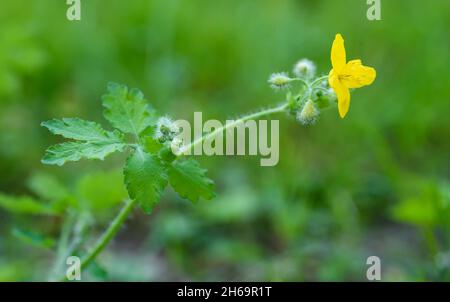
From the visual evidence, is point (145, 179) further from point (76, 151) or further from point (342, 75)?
point (342, 75)

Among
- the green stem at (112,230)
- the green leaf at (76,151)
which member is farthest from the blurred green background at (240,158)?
the green leaf at (76,151)

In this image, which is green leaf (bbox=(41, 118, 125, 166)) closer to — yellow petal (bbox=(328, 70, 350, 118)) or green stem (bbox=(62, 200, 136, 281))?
green stem (bbox=(62, 200, 136, 281))

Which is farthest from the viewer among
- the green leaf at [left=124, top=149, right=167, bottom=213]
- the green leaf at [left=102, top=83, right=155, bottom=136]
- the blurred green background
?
the blurred green background

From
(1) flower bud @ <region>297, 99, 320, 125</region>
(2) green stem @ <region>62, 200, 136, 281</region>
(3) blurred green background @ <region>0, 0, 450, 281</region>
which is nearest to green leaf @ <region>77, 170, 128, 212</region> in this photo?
(3) blurred green background @ <region>0, 0, 450, 281</region>

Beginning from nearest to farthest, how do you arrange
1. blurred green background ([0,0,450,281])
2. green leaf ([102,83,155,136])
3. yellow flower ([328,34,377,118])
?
yellow flower ([328,34,377,118]) → green leaf ([102,83,155,136]) → blurred green background ([0,0,450,281])

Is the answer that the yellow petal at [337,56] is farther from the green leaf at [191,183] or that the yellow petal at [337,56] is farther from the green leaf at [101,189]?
the green leaf at [101,189]
